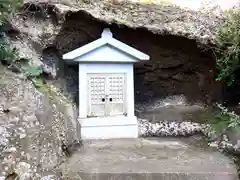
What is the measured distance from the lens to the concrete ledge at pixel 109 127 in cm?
→ 568

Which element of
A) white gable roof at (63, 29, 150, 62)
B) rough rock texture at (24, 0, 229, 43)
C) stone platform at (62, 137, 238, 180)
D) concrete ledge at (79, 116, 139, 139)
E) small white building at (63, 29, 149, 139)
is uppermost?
rough rock texture at (24, 0, 229, 43)

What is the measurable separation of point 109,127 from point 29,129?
226 cm

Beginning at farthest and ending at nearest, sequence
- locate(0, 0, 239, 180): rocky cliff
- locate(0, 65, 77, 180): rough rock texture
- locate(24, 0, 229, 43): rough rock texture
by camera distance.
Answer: locate(24, 0, 229, 43): rough rock texture < locate(0, 0, 239, 180): rocky cliff < locate(0, 65, 77, 180): rough rock texture

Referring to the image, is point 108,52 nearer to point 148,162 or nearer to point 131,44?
point 131,44

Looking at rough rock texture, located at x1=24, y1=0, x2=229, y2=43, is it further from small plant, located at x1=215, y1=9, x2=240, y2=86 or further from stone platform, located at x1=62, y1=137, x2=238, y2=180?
stone platform, located at x1=62, y1=137, x2=238, y2=180

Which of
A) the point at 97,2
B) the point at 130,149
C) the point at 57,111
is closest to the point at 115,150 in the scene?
the point at 130,149

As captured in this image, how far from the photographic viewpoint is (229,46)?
6152mm

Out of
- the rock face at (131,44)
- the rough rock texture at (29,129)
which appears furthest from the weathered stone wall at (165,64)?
the rough rock texture at (29,129)

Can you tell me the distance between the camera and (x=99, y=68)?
6016mm

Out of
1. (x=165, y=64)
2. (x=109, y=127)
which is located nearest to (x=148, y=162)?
(x=109, y=127)

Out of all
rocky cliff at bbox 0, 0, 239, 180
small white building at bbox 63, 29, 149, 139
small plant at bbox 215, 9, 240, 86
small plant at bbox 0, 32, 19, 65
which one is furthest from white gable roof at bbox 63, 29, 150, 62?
small plant at bbox 215, 9, 240, 86

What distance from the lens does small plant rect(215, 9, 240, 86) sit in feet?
19.3

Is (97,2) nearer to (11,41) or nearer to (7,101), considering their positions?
(11,41)

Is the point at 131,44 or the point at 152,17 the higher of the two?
the point at 152,17
